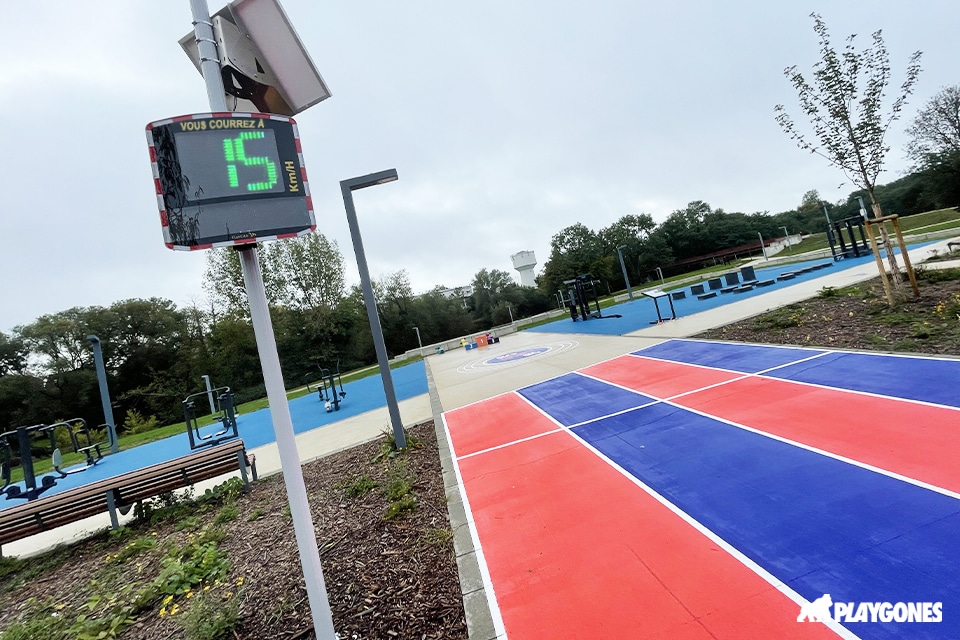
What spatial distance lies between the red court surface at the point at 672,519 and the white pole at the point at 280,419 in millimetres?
1116

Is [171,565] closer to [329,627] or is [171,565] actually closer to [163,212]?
[329,627]

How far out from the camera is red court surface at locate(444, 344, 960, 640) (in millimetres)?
2486

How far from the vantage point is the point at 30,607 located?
4020 mm

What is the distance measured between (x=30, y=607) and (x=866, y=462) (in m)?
7.87

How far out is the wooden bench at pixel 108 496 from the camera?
18.0 feet

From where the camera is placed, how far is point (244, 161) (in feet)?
7.50

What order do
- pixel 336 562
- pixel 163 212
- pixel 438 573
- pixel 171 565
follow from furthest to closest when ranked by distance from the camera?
1. pixel 171 565
2. pixel 336 562
3. pixel 438 573
4. pixel 163 212

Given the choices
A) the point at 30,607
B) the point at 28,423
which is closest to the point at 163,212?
the point at 30,607

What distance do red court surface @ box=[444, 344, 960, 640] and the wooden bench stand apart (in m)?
3.75

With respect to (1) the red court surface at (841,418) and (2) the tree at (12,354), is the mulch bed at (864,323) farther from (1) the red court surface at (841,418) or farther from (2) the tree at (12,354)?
(2) the tree at (12,354)

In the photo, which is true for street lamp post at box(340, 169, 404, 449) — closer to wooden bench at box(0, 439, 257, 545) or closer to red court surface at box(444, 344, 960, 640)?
red court surface at box(444, 344, 960, 640)

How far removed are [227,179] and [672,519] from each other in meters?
3.98

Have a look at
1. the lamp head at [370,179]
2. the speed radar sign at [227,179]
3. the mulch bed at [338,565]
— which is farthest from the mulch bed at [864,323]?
the speed radar sign at [227,179]

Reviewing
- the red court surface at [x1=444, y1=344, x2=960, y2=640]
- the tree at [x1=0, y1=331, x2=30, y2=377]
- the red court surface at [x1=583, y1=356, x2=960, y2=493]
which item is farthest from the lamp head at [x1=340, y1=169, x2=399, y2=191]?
the tree at [x1=0, y1=331, x2=30, y2=377]
